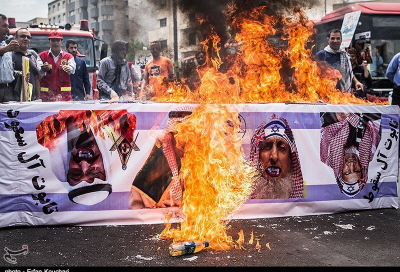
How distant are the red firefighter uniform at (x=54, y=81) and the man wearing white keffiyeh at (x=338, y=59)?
441 centimetres

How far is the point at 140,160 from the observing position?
5055 millimetres

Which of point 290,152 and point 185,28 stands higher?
point 185,28

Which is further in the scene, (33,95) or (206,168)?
(33,95)

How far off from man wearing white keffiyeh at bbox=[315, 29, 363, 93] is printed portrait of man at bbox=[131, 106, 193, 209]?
3613mm

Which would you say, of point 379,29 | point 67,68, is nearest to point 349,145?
point 67,68

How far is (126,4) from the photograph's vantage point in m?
8.58

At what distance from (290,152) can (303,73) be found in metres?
1.74

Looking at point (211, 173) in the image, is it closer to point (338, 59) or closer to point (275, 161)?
point (275, 161)

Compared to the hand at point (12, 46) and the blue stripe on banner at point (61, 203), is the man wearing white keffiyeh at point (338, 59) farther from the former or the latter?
the hand at point (12, 46)

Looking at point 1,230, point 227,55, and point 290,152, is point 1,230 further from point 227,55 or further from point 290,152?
point 227,55

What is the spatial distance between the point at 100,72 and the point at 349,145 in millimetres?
4570

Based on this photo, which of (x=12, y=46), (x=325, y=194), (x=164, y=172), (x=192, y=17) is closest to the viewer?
(x=164, y=172)

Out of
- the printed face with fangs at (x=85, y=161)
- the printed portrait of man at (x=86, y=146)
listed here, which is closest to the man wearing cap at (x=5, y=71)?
the printed portrait of man at (x=86, y=146)

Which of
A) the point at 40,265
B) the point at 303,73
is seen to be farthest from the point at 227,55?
the point at 40,265
